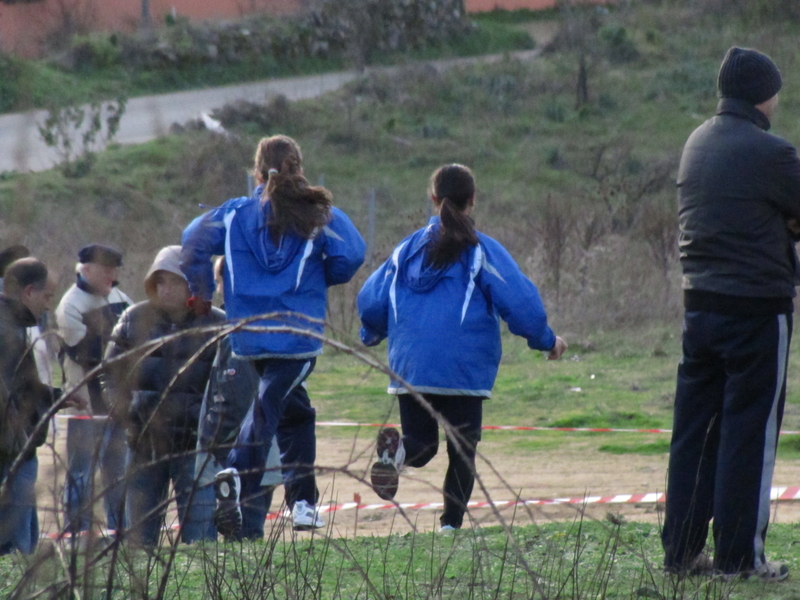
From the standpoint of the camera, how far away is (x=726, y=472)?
13.4 ft

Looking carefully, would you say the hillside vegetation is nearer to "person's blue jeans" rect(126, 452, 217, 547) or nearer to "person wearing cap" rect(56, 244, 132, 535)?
"person's blue jeans" rect(126, 452, 217, 547)

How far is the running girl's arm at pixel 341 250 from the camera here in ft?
19.0

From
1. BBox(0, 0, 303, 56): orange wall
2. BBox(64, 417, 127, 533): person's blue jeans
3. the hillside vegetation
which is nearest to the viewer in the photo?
BBox(0, 0, 303, 56): orange wall

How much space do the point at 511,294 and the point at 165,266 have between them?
163cm

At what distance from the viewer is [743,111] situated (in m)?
4.11

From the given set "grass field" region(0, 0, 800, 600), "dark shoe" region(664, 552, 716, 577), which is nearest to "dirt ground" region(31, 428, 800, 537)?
"grass field" region(0, 0, 800, 600)

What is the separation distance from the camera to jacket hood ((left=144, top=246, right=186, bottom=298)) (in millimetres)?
5432

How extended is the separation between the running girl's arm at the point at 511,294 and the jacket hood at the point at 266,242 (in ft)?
2.86

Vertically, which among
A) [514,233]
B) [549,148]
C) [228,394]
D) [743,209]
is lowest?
[514,233]

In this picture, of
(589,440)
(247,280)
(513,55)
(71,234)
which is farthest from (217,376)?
(513,55)

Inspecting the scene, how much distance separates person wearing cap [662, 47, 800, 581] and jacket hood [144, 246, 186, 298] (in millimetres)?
2462

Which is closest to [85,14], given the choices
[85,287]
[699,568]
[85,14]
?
[85,14]

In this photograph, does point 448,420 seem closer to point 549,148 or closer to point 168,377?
point 168,377

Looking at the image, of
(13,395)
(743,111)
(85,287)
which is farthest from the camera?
(85,287)
